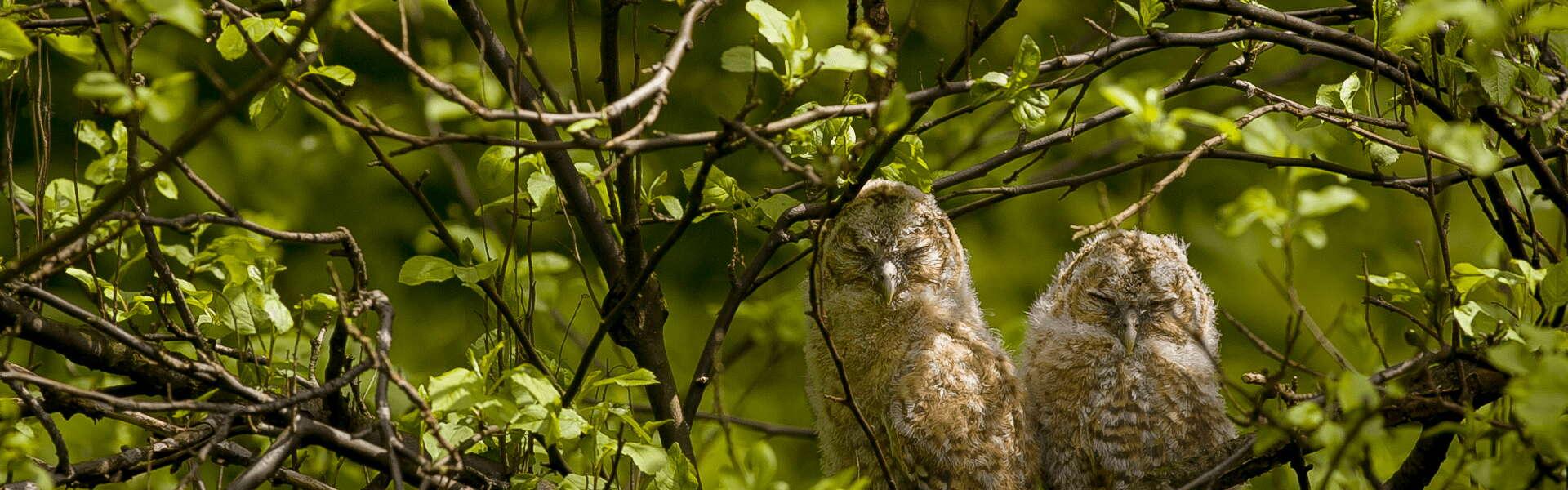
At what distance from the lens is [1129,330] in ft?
5.62

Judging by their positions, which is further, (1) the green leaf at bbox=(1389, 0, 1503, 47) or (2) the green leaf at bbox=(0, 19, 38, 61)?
(2) the green leaf at bbox=(0, 19, 38, 61)

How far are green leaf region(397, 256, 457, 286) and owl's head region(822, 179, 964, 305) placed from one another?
57 centimetres

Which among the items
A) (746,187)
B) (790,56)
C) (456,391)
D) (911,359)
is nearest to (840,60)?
(790,56)

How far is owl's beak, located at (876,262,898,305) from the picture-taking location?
170cm

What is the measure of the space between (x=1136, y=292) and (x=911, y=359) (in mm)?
340

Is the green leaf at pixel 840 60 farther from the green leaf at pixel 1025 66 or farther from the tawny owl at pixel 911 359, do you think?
the tawny owl at pixel 911 359

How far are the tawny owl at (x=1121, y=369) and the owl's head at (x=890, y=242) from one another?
0.66ft

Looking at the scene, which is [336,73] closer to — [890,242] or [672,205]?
[672,205]

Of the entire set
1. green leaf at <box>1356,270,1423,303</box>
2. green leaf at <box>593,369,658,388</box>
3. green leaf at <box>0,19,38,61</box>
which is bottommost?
green leaf at <box>593,369,658,388</box>

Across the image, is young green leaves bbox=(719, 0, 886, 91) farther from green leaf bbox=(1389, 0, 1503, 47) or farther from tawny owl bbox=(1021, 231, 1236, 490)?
tawny owl bbox=(1021, 231, 1236, 490)

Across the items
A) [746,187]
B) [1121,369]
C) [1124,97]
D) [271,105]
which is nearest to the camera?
[1124,97]

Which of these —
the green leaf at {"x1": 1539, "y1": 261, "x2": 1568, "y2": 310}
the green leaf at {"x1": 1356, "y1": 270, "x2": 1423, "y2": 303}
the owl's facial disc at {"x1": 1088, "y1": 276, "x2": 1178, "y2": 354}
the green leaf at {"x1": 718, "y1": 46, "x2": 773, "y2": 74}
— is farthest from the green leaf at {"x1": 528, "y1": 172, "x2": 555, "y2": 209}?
the green leaf at {"x1": 1539, "y1": 261, "x2": 1568, "y2": 310}

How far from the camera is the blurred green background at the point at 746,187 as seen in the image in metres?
2.79

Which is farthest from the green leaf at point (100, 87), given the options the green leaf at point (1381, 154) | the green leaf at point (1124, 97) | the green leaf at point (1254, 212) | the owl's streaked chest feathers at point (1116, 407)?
the green leaf at point (1381, 154)
